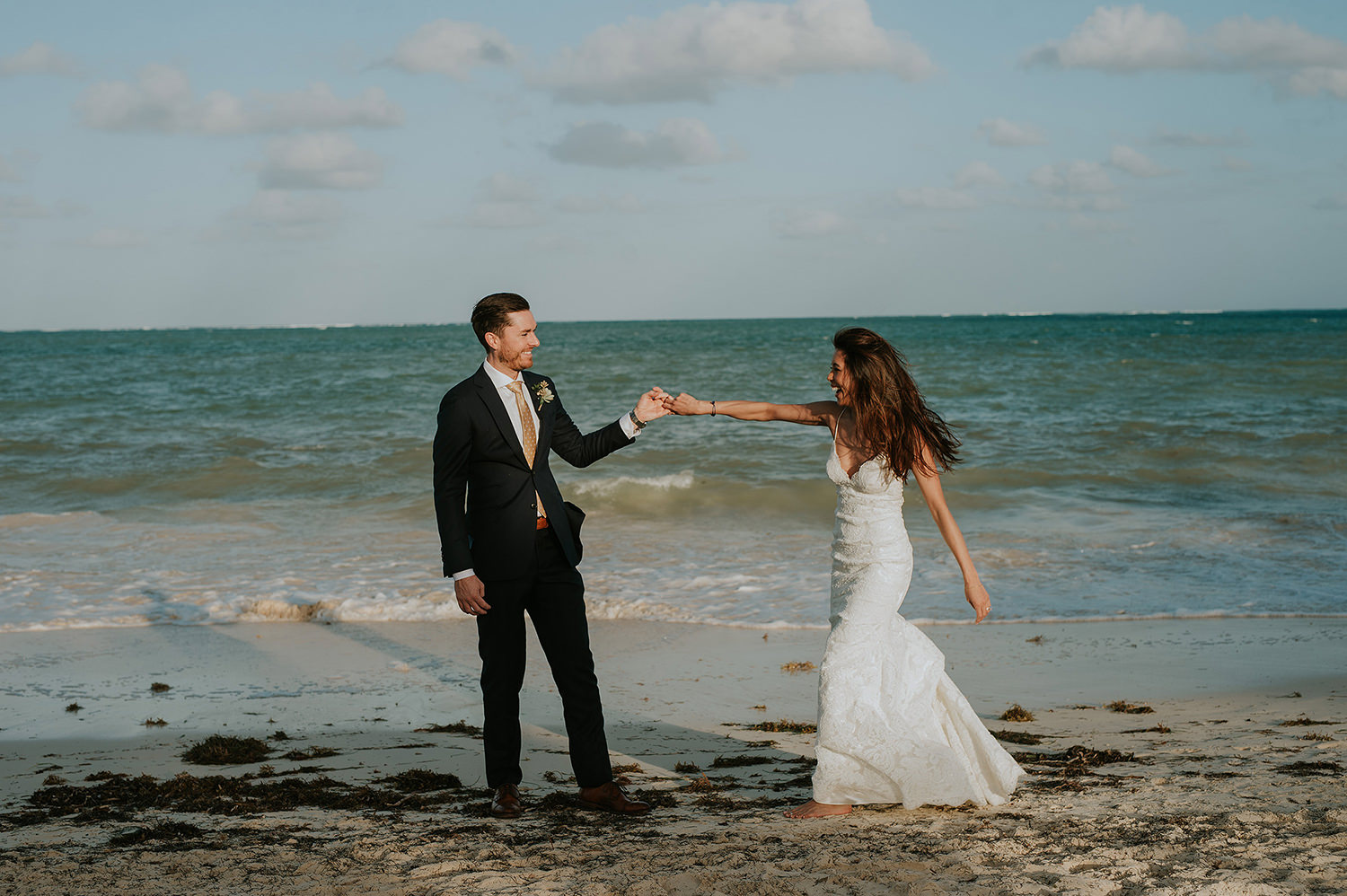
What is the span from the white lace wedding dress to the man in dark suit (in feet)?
2.92

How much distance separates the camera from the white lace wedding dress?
4031 millimetres

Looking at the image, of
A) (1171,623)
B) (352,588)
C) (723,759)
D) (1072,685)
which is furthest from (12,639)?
(1171,623)

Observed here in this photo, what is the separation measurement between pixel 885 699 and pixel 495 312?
2.20 meters

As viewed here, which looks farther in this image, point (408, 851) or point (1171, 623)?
point (1171, 623)

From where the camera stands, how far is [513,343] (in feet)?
14.1

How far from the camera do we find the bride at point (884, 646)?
4039 millimetres

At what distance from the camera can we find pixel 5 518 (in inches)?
520

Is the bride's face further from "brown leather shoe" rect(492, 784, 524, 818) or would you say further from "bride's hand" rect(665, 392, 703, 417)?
"brown leather shoe" rect(492, 784, 524, 818)

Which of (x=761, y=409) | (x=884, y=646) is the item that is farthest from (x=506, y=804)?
(x=761, y=409)

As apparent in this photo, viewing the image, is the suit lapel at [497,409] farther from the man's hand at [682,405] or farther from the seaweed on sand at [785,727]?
the seaweed on sand at [785,727]

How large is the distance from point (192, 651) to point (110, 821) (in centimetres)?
366

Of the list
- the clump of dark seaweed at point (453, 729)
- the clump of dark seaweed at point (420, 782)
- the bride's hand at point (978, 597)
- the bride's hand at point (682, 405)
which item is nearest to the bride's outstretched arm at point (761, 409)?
the bride's hand at point (682, 405)

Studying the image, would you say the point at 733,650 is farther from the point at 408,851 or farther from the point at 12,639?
the point at 12,639

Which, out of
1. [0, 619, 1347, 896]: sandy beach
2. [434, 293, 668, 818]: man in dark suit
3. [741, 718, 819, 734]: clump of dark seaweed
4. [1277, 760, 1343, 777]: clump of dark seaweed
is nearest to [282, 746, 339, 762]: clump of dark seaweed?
[0, 619, 1347, 896]: sandy beach
